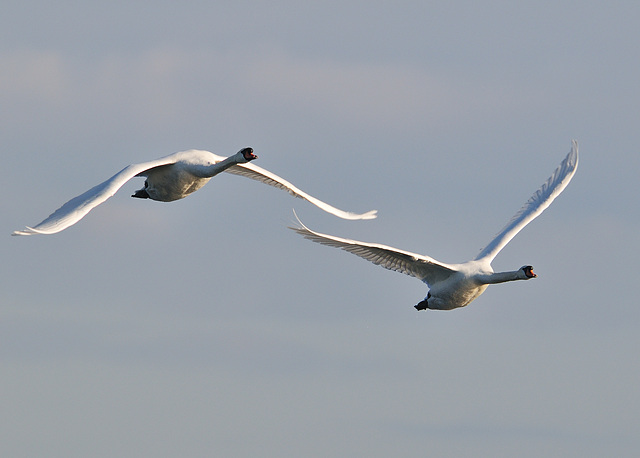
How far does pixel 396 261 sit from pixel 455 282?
1972 millimetres

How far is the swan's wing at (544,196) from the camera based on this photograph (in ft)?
174

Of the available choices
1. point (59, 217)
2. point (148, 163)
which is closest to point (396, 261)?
point (148, 163)

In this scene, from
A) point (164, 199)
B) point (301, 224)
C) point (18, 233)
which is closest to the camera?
point (18, 233)

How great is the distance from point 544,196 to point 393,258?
9102 mm

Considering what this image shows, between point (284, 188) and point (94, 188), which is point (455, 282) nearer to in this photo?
point (284, 188)

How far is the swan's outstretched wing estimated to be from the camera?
4438 cm

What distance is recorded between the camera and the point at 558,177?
179 feet

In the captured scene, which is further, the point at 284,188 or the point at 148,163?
the point at 284,188

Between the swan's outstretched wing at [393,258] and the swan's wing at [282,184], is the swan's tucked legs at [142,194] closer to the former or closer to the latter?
the swan's wing at [282,184]

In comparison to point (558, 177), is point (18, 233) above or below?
below

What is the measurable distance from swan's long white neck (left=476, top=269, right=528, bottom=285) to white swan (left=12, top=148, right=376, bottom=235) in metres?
4.99

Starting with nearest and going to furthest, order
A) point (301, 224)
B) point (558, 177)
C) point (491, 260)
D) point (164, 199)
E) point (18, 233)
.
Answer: point (18, 233), point (301, 224), point (164, 199), point (491, 260), point (558, 177)

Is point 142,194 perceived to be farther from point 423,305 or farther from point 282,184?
point 423,305

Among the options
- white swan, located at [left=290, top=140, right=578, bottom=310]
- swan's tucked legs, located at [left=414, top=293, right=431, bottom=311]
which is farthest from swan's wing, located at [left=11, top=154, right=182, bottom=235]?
swan's tucked legs, located at [left=414, top=293, right=431, bottom=311]
